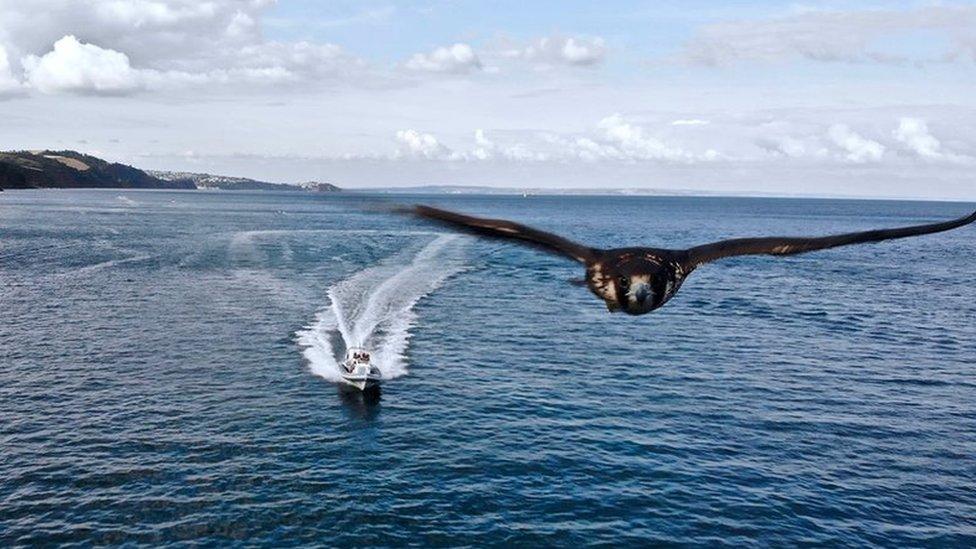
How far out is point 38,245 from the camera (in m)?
143

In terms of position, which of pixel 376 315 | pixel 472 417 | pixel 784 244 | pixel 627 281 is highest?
pixel 784 244

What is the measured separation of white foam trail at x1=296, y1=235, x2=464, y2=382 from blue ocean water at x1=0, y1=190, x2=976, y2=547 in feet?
1.71

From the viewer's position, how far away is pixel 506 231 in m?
11.0

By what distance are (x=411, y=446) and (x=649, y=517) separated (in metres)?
16.1

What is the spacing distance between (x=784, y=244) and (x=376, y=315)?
247ft

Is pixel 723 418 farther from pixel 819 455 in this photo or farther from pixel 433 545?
pixel 433 545

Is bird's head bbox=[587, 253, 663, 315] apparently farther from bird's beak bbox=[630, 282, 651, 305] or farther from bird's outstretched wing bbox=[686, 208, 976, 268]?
bird's outstretched wing bbox=[686, 208, 976, 268]

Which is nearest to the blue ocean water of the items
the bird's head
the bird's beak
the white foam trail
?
the white foam trail

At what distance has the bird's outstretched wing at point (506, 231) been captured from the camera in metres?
10.7

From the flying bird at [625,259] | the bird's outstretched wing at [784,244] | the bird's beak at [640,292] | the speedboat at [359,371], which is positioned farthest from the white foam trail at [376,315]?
the bird's beak at [640,292]

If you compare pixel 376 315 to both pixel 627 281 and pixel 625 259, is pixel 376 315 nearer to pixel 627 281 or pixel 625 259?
pixel 625 259

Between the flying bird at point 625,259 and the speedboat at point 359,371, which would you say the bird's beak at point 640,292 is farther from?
the speedboat at point 359,371

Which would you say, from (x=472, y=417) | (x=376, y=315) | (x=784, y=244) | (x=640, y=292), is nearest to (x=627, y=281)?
(x=640, y=292)

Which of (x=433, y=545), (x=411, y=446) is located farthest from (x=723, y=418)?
(x=433, y=545)
